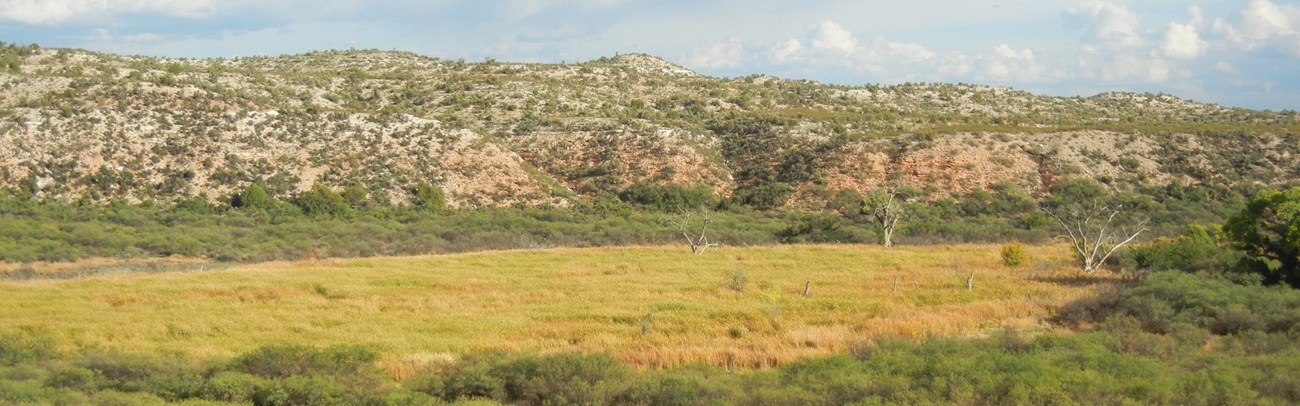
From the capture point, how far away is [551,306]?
79.0ft

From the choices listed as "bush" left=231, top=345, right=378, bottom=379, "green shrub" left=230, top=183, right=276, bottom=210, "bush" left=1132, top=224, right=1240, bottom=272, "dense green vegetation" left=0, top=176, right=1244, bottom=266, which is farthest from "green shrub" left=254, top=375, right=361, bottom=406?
"green shrub" left=230, top=183, right=276, bottom=210

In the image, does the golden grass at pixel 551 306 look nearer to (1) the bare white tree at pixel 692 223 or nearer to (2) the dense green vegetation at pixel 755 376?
(2) the dense green vegetation at pixel 755 376

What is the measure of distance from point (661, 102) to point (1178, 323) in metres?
66.0

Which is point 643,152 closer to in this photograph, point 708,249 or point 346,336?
point 708,249

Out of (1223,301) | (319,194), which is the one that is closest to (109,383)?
(1223,301)

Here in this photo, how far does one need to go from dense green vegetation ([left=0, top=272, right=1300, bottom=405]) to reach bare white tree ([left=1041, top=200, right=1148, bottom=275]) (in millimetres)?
16205

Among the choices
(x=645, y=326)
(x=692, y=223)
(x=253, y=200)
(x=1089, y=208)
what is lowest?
(x=692, y=223)

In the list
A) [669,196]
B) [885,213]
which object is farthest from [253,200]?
[885,213]

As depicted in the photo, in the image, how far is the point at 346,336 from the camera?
64.1ft

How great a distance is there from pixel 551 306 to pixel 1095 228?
111ft

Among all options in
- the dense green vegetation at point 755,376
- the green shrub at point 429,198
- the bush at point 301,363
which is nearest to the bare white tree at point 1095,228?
the dense green vegetation at point 755,376

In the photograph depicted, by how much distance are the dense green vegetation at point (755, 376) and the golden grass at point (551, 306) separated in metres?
2.11

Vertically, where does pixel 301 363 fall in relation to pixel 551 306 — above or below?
above

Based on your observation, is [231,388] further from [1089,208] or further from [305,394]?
[1089,208]
